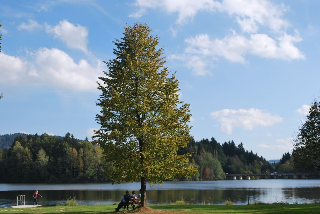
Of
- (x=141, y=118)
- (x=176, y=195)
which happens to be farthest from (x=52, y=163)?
(x=141, y=118)

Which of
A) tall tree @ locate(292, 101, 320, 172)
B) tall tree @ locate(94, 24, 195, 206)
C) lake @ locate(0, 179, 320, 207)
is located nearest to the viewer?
tall tree @ locate(94, 24, 195, 206)

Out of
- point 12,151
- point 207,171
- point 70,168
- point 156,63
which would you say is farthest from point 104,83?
point 207,171

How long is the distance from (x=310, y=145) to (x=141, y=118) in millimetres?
14171

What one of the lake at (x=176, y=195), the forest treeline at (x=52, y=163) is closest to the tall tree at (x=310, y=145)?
the lake at (x=176, y=195)

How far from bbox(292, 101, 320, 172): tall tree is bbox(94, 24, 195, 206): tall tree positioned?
10308mm

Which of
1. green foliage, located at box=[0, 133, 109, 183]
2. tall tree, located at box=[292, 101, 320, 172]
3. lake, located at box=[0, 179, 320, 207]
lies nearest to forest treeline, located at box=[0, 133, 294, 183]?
green foliage, located at box=[0, 133, 109, 183]

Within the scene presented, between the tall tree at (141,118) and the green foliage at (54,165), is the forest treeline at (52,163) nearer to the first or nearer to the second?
the green foliage at (54,165)

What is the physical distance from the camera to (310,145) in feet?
89.9

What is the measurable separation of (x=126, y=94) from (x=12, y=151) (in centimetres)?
12800

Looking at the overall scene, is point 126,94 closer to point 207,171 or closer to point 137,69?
point 137,69

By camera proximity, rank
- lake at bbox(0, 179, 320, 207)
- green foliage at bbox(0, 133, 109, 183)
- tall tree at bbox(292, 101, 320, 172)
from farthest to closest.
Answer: green foliage at bbox(0, 133, 109, 183), lake at bbox(0, 179, 320, 207), tall tree at bbox(292, 101, 320, 172)

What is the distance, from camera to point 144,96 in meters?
22.7

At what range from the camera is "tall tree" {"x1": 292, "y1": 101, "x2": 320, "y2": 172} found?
27.2 metres

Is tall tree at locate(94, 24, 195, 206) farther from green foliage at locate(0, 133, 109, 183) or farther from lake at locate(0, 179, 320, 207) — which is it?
green foliage at locate(0, 133, 109, 183)
